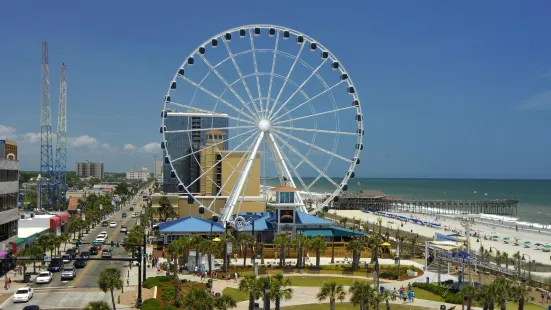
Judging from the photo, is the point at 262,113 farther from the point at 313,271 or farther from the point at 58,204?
the point at 58,204

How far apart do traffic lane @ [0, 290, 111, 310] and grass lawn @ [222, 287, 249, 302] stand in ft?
31.9

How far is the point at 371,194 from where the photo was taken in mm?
188000

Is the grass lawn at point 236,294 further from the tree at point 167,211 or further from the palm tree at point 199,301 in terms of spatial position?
the tree at point 167,211

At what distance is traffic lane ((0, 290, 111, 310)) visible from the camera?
40.9 metres

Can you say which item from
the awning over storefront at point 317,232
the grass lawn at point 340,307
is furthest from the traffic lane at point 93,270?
the awning over storefront at point 317,232

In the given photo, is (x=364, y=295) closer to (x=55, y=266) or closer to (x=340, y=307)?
(x=340, y=307)

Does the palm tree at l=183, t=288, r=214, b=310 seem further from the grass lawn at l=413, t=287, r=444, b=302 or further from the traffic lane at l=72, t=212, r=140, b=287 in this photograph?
the grass lawn at l=413, t=287, r=444, b=302

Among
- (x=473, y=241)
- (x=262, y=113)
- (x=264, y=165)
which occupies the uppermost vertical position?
(x=262, y=113)

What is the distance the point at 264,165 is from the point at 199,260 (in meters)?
19.1

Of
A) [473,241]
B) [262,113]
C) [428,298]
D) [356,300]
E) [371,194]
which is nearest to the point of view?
[356,300]

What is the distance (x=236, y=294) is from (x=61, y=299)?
45.1ft

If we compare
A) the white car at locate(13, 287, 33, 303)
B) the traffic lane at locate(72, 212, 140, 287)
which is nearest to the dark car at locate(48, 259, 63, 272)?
the traffic lane at locate(72, 212, 140, 287)

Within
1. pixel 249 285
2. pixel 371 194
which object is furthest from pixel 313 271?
pixel 371 194

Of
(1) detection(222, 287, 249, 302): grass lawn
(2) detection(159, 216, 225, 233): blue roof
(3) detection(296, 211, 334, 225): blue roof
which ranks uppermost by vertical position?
(3) detection(296, 211, 334, 225): blue roof
